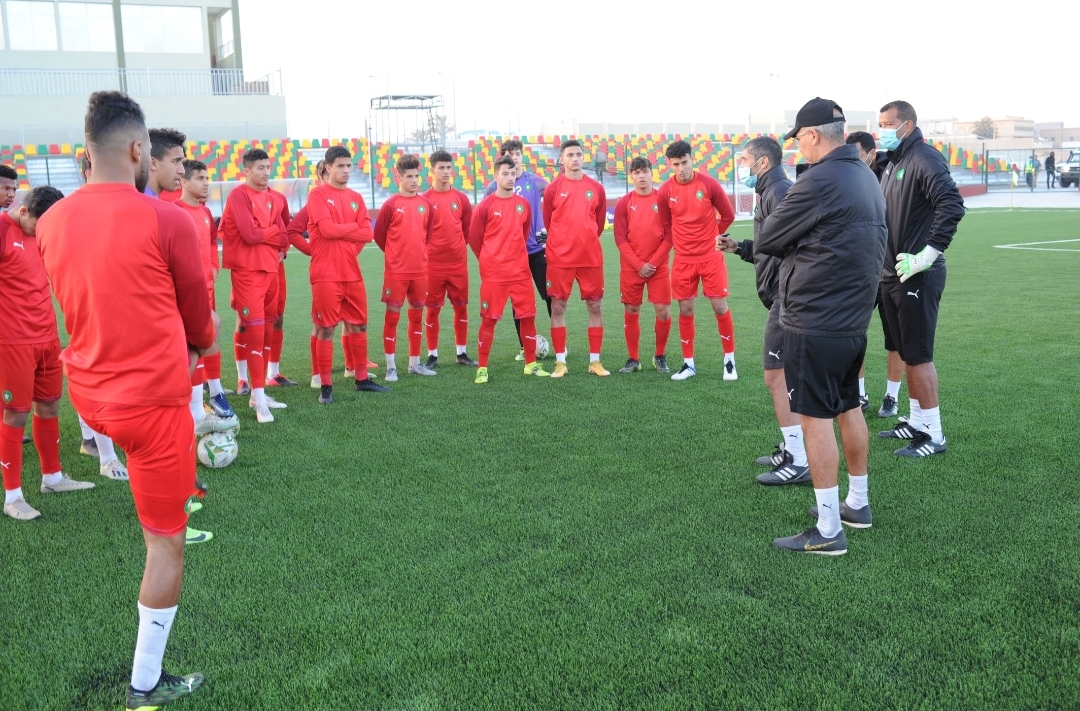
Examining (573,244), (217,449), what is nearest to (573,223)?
(573,244)

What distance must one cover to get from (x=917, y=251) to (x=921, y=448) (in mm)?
1293

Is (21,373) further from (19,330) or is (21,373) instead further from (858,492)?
(858,492)

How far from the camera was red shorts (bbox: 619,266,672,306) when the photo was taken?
8773mm

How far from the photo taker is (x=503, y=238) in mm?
8570

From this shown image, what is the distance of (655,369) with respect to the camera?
8.80 m

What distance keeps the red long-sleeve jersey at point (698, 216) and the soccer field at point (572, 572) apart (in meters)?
1.78

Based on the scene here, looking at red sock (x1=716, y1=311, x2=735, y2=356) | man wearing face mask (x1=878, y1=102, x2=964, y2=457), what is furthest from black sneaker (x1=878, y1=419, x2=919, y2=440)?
red sock (x1=716, y1=311, x2=735, y2=356)

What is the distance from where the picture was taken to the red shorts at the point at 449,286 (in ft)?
30.6

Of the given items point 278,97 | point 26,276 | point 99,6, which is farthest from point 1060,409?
point 99,6

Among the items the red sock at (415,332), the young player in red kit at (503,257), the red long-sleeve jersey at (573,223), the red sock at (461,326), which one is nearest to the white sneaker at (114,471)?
the young player in red kit at (503,257)

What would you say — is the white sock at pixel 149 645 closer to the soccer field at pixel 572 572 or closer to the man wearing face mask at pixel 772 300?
the soccer field at pixel 572 572

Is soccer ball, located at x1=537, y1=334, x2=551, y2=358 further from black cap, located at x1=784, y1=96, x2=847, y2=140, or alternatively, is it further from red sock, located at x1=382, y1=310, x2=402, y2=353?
black cap, located at x1=784, y1=96, x2=847, y2=140

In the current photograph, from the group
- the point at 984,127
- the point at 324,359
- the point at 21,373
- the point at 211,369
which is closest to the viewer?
the point at 21,373

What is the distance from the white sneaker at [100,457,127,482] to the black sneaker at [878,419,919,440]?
5052mm
